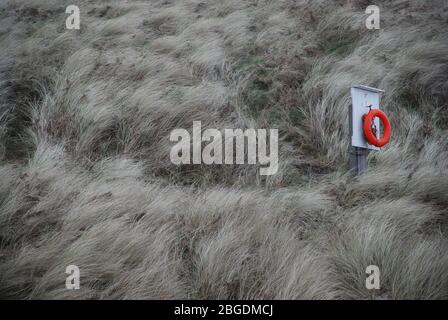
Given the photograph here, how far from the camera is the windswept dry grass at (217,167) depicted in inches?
128

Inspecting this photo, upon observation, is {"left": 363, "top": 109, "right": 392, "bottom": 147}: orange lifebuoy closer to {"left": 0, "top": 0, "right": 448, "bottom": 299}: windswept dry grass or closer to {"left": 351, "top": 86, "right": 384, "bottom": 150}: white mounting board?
{"left": 351, "top": 86, "right": 384, "bottom": 150}: white mounting board

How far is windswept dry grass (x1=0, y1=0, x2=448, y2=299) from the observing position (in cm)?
326

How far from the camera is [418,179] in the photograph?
464 cm

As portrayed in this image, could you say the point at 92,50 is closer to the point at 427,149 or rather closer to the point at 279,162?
the point at 279,162

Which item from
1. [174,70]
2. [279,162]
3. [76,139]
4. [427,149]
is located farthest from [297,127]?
[76,139]

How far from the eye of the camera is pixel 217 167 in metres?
4.85

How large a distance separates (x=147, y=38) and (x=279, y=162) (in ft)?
13.5

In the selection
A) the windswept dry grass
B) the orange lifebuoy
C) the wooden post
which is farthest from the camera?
the wooden post

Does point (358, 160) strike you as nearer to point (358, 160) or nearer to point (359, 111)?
point (358, 160)

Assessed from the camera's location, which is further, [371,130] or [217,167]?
[217,167]

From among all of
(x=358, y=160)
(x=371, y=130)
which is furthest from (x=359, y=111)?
(x=358, y=160)

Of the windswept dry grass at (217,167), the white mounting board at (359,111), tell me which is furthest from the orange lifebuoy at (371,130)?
the windswept dry grass at (217,167)

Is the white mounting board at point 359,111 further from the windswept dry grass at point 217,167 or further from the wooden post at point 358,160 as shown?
the windswept dry grass at point 217,167

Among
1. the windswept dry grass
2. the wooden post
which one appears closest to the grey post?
the wooden post
